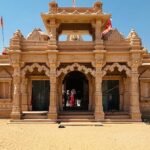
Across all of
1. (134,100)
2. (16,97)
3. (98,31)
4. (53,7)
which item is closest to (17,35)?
(53,7)

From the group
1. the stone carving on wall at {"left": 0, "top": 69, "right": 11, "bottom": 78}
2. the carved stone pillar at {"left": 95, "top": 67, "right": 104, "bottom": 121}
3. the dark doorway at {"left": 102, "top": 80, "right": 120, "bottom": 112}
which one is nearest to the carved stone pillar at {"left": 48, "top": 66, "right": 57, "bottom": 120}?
the carved stone pillar at {"left": 95, "top": 67, "right": 104, "bottom": 121}

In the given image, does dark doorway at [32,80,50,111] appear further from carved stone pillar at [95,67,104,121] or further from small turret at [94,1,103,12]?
small turret at [94,1,103,12]

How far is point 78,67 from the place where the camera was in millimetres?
17344

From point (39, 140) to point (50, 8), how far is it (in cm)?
1033

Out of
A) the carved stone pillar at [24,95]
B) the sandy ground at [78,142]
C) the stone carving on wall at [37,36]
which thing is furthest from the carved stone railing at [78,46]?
the sandy ground at [78,142]

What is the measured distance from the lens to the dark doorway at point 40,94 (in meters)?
20.0

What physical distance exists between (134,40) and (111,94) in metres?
4.49

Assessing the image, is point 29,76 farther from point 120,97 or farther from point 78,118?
point 120,97

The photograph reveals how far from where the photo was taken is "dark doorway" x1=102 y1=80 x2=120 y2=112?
1984 cm

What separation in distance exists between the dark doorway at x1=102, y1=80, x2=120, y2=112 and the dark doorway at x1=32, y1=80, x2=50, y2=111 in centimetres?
411

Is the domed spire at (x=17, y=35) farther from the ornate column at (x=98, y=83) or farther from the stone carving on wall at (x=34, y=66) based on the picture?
the ornate column at (x=98, y=83)

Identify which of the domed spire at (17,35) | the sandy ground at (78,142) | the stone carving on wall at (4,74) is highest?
the domed spire at (17,35)

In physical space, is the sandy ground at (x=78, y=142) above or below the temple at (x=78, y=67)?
below

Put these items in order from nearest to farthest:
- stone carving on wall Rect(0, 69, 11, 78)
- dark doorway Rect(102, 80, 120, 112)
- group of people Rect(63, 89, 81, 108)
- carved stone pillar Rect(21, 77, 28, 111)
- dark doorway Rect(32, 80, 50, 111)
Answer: carved stone pillar Rect(21, 77, 28, 111) → stone carving on wall Rect(0, 69, 11, 78) → dark doorway Rect(102, 80, 120, 112) → dark doorway Rect(32, 80, 50, 111) → group of people Rect(63, 89, 81, 108)
